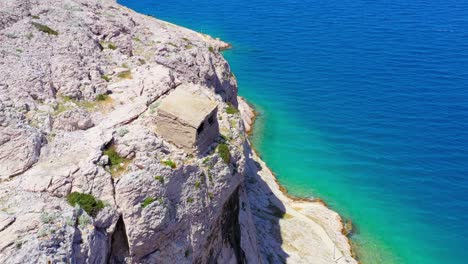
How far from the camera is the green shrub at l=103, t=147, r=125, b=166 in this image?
2292 cm

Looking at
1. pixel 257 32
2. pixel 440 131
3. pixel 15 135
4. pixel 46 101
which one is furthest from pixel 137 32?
pixel 257 32

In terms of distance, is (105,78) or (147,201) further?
(105,78)

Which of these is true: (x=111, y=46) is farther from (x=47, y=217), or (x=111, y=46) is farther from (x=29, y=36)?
(x=47, y=217)

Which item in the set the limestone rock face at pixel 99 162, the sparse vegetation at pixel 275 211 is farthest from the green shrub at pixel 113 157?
the sparse vegetation at pixel 275 211

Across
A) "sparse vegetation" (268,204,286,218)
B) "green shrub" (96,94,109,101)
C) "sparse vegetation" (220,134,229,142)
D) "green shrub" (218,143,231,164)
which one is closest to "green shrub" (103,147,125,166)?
"green shrub" (218,143,231,164)

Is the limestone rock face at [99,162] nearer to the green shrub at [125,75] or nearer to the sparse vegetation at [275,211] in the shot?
the green shrub at [125,75]

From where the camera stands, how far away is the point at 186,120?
24031mm

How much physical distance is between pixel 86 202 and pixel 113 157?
3563 mm

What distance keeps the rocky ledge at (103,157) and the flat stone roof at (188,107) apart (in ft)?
7.26

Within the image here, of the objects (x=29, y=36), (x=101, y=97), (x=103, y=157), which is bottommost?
(x=103, y=157)

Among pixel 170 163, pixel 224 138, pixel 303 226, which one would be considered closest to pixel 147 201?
pixel 170 163

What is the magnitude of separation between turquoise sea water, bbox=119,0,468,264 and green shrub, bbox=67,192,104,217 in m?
34.9

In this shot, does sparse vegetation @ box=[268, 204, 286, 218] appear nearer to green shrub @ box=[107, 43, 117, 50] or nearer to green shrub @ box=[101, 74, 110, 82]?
green shrub @ box=[101, 74, 110, 82]

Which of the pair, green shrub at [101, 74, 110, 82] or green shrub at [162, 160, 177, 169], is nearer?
green shrub at [162, 160, 177, 169]
